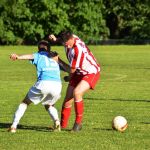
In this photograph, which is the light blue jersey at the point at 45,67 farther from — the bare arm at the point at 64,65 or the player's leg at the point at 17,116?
the player's leg at the point at 17,116

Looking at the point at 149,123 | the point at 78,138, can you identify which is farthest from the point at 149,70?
Result: the point at 78,138

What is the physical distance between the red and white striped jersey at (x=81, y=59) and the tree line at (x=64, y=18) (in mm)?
52446

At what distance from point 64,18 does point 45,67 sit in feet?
Answer: 183

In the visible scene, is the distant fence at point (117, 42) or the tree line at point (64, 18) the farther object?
the distant fence at point (117, 42)

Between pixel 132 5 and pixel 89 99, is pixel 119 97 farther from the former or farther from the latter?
pixel 132 5

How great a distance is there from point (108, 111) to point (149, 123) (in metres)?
2.37

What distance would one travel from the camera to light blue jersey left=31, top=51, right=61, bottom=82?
10852 millimetres

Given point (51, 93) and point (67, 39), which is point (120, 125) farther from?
point (67, 39)

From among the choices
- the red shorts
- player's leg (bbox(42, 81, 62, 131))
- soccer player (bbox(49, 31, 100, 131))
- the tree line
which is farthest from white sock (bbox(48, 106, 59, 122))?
the tree line

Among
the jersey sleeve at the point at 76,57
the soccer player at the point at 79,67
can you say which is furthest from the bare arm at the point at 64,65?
the jersey sleeve at the point at 76,57

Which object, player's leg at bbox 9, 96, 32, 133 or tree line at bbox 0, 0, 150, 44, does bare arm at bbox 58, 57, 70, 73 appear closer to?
player's leg at bbox 9, 96, 32, 133

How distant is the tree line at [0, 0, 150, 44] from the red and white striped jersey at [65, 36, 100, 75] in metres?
52.4

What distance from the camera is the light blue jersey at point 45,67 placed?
1085 cm

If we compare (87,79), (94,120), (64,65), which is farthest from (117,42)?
(87,79)
